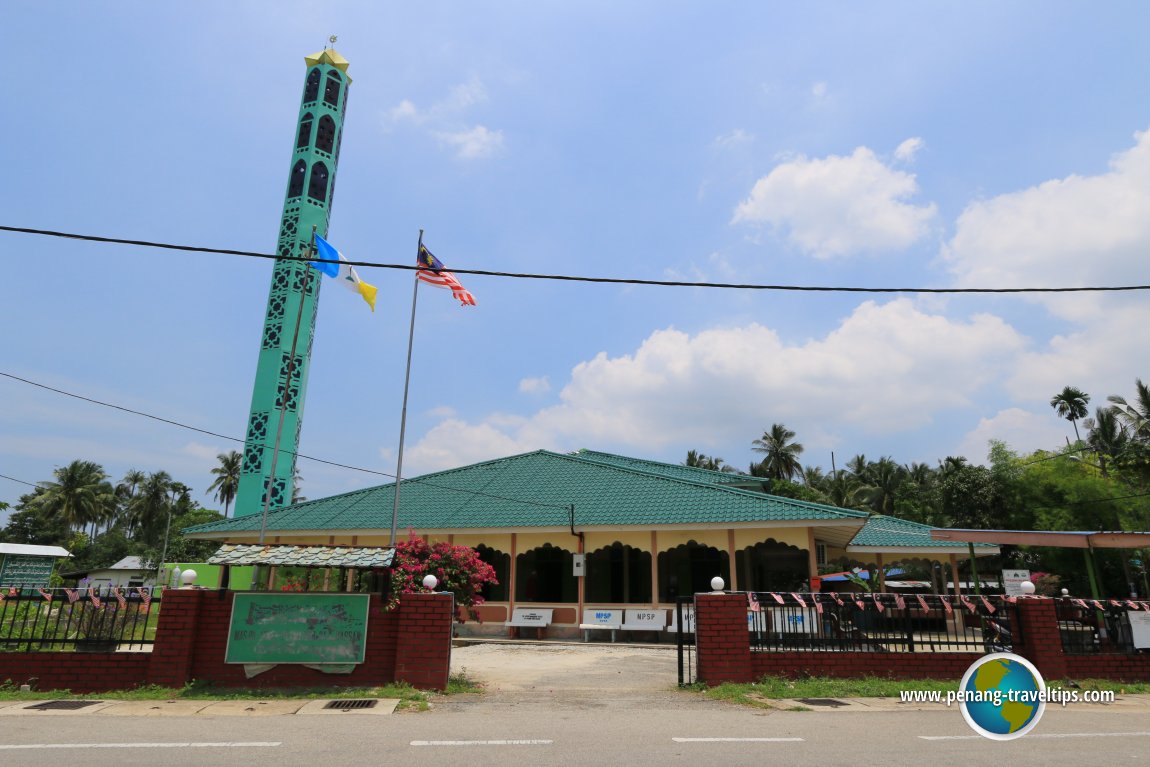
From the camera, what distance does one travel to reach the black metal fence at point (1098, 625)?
11.0m

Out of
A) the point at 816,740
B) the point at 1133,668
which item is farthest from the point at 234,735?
the point at 1133,668

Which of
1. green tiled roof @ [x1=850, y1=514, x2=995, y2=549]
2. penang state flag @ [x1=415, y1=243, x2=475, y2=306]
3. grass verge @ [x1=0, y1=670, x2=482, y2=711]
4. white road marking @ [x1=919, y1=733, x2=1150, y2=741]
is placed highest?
penang state flag @ [x1=415, y1=243, x2=475, y2=306]

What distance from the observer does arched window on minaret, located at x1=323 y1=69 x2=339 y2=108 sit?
38.3m

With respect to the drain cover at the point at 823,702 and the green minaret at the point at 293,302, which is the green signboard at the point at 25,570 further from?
the drain cover at the point at 823,702

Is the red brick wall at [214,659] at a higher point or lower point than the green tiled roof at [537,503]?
lower

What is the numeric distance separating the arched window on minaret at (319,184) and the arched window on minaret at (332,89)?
389 centimetres

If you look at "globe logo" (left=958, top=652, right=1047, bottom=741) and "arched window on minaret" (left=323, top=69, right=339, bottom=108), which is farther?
"arched window on minaret" (left=323, top=69, right=339, bottom=108)

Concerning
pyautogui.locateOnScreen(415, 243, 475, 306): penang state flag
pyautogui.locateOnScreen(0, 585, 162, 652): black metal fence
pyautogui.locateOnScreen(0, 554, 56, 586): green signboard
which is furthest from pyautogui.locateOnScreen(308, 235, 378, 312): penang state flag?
pyautogui.locateOnScreen(0, 554, 56, 586): green signboard

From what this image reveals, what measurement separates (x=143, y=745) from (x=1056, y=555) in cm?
4699

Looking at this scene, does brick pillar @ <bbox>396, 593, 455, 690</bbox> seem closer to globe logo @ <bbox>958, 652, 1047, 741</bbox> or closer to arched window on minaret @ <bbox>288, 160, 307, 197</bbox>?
globe logo @ <bbox>958, 652, 1047, 741</bbox>

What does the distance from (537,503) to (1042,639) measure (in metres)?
14.2

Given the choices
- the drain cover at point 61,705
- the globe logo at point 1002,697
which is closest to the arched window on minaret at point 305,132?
the drain cover at point 61,705

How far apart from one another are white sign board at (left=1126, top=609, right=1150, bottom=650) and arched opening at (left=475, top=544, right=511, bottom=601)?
1715 centimetres

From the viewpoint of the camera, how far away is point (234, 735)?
6930 millimetres
